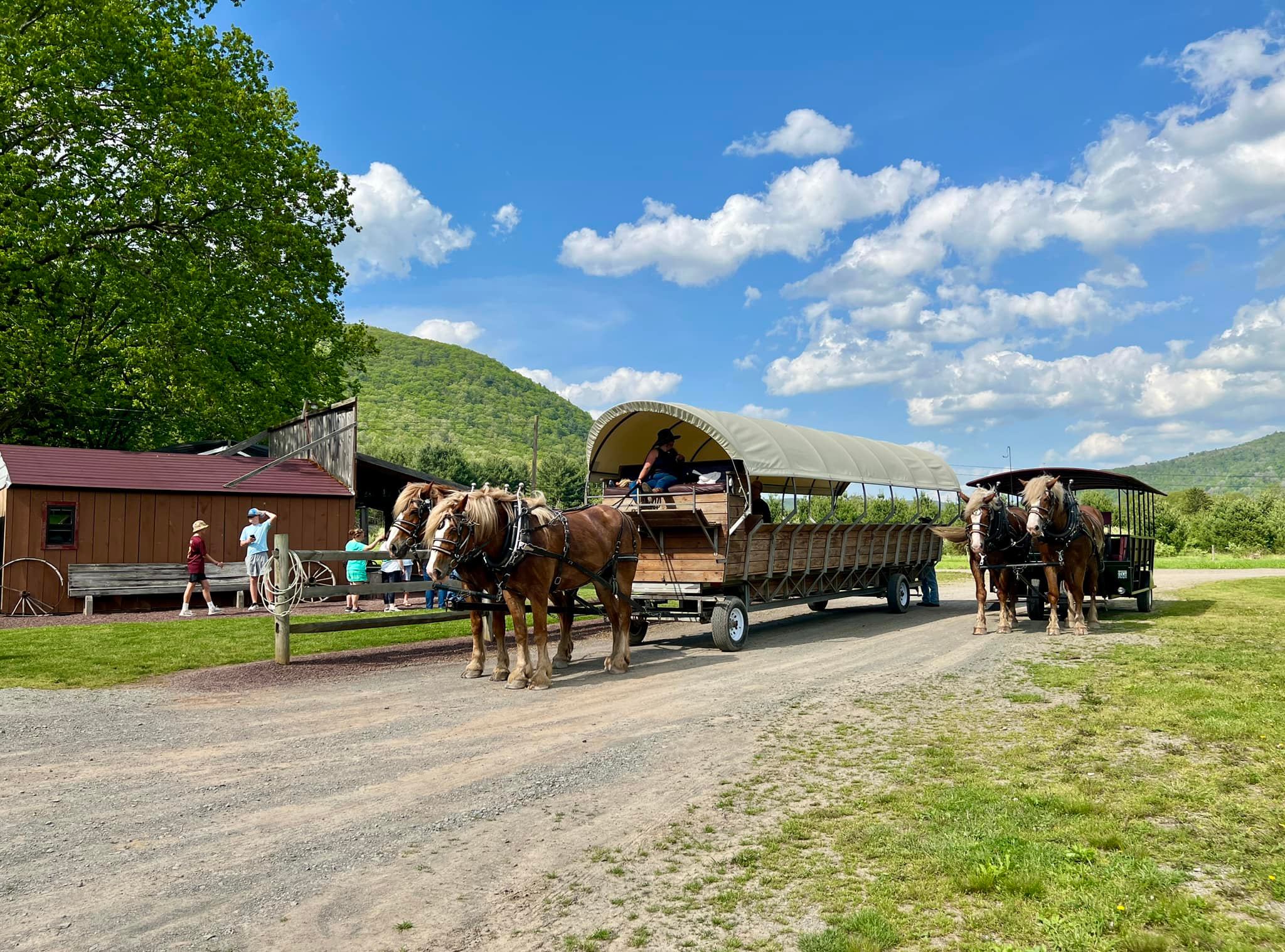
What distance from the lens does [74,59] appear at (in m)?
21.7

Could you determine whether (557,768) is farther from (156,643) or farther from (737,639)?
(156,643)

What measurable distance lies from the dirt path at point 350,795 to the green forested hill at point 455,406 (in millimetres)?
71274

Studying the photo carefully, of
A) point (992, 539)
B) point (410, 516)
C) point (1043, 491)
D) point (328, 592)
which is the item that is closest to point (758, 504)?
point (992, 539)

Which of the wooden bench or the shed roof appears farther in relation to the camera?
the shed roof

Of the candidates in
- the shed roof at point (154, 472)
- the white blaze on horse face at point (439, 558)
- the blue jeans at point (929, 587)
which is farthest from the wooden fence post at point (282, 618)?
the blue jeans at point (929, 587)

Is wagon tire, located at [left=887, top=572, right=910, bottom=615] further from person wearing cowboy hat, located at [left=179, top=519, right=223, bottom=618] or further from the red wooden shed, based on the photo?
the red wooden shed

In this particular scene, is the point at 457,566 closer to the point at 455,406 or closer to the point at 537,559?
the point at 537,559

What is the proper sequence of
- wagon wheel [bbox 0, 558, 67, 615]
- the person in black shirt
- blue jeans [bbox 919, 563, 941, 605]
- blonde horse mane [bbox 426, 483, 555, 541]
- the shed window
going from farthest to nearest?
blue jeans [bbox 919, 563, 941, 605], the shed window, wagon wheel [bbox 0, 558, 67, 615], the person in black shirt, blonde horse mane [bbox 426, 483, 555, 541]

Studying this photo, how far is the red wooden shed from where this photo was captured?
18250mm

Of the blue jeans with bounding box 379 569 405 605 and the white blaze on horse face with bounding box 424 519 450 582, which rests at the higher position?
the white blaze on horse face with bounding box 424 519 450 582

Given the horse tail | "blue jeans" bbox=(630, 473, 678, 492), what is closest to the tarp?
"blue jeans" bbox=(630, 473, 678, 492)

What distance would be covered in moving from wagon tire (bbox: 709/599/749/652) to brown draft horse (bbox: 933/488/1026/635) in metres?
4.05

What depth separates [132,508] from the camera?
64.1ft

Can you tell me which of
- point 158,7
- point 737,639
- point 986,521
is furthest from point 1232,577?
point 158,7
